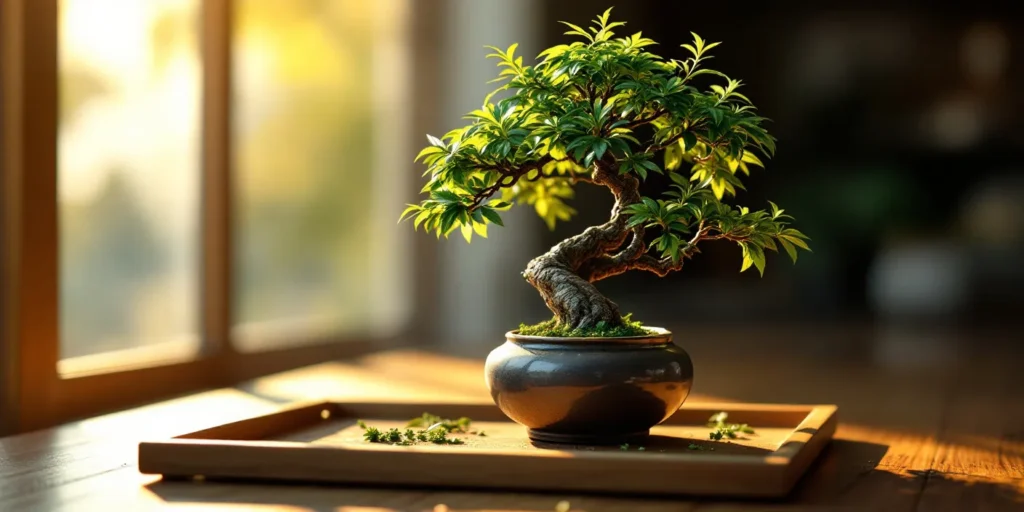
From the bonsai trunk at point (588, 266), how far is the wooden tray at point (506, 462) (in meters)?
0.18

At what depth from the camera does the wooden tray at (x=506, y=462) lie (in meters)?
1.31

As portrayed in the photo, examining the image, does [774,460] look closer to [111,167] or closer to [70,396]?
[70,396]

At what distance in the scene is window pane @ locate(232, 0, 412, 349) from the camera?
3.52m

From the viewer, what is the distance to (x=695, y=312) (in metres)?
6.00

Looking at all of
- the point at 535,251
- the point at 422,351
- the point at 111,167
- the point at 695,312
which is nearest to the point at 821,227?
the point at 695,312

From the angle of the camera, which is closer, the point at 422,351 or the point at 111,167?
the point at 111,167

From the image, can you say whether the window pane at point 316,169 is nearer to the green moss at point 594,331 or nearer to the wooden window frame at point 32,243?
the wooden window frame at point 32,243

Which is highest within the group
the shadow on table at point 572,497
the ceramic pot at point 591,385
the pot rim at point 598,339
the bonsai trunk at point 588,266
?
the bonsai trunk at point 588,266

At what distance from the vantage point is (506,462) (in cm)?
137

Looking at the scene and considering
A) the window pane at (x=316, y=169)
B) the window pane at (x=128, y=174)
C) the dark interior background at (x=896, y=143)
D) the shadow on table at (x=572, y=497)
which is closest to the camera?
the shadow on table at (x=572, y=497)

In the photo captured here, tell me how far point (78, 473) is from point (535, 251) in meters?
3.65

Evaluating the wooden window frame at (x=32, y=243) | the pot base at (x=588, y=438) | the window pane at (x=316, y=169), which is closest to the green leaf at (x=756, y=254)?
the pot base at (x=588, y=438)

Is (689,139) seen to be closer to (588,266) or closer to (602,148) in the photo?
(602,148)

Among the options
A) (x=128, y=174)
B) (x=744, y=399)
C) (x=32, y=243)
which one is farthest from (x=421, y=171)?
(x=32, y=243)
